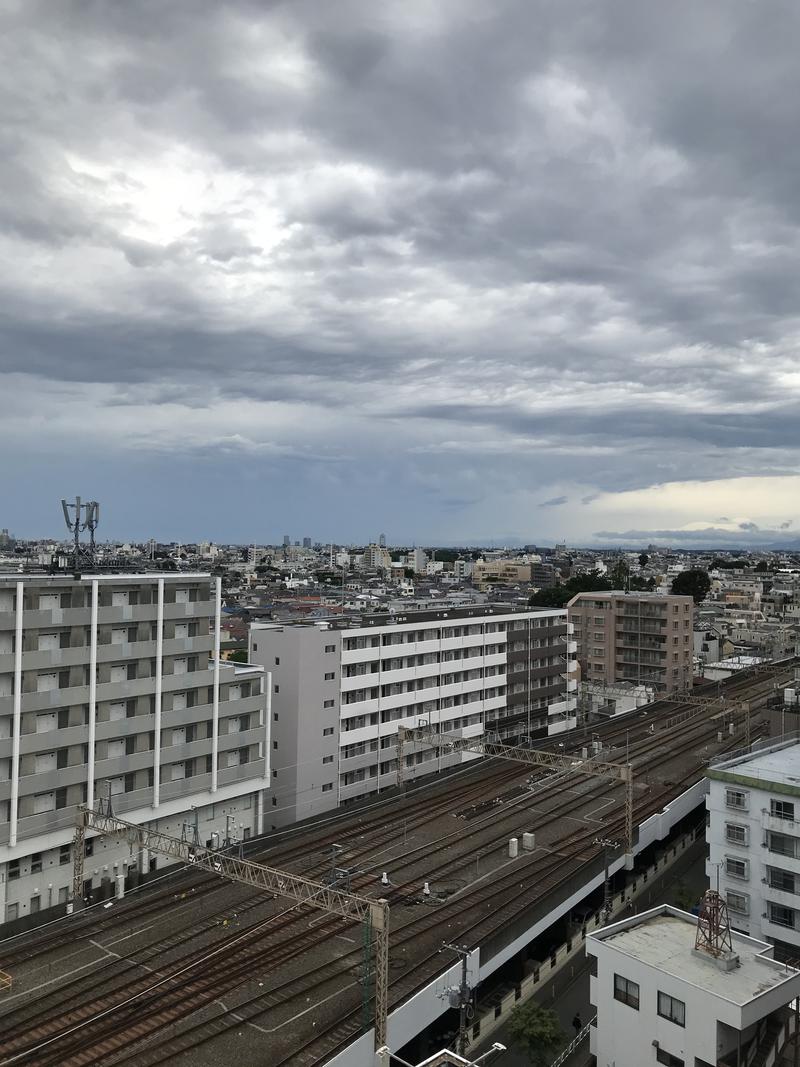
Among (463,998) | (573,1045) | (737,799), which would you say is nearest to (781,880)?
(737,799)

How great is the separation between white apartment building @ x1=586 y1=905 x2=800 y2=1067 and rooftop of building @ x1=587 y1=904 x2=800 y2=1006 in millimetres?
31

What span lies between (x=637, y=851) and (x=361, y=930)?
17.3 meters

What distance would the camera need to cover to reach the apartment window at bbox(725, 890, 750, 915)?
1346 inches

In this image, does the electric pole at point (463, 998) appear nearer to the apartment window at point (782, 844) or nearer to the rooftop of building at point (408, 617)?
the apartment window at point (782, 844)

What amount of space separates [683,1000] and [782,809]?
38.9ft

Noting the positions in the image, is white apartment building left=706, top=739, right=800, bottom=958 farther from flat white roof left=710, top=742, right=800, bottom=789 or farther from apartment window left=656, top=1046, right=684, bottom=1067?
apartment window left=656, top=1046, right=684, bottom=1067

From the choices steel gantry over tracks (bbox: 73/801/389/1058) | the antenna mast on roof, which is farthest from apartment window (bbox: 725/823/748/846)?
steel gantry over tracks (bbox: 73/801/389/1058)

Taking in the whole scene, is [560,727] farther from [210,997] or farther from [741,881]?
[210,997]

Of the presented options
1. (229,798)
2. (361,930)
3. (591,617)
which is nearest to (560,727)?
(591,617)

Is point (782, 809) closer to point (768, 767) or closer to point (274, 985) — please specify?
point (768, 767)

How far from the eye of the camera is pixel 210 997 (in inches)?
1107

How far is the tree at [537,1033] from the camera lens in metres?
28.0

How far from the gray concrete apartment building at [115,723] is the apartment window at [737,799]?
24961 millimetres

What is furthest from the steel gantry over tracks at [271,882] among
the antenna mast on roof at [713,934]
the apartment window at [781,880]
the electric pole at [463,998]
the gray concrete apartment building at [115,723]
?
the apartment window at [781,880]
